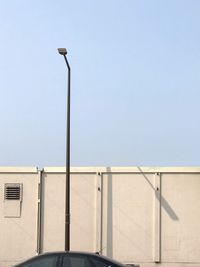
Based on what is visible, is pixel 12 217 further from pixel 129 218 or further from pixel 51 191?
pixel 129 218

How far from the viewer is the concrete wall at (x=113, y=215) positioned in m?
24.1

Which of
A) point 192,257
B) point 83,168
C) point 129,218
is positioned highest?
point 83,168

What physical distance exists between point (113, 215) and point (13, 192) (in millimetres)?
4523

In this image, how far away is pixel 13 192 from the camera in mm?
25016

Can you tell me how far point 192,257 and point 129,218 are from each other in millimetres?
3090

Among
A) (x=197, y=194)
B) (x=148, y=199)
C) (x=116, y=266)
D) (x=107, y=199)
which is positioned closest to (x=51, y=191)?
(x=107, y=199)

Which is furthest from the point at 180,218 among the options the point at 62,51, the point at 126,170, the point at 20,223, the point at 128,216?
the point at 62,51

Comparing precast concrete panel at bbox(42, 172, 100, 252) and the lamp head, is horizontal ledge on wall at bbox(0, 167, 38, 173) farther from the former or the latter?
the lamp head

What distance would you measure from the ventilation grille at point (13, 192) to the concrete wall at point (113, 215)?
20 centimetres

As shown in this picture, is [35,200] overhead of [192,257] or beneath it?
overhead

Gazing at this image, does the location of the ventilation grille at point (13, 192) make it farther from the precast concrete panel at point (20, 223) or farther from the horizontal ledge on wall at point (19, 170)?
the horizontal ledge on wall at point (19, 170)

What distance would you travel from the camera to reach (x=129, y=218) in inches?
957

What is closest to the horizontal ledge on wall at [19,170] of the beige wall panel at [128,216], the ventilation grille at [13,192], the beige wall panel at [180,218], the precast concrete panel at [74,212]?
the ventilation grille at [13,192]

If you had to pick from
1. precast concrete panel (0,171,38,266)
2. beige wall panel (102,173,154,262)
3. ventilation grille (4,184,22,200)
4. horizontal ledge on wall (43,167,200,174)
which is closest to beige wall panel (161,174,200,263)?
horizontal ledge on wall (43,167,200,174)
